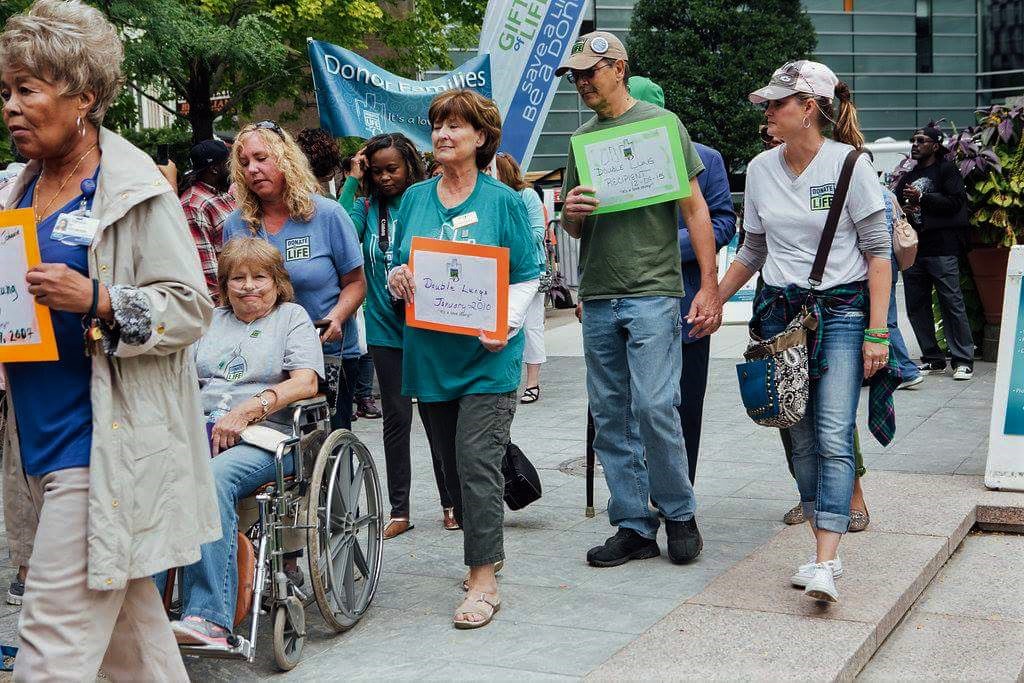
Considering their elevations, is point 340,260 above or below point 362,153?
below

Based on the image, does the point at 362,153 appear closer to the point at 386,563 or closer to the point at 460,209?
the point at 460,209

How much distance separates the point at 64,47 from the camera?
2.94 m

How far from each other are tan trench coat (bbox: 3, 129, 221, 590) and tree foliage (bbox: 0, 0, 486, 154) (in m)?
9.18

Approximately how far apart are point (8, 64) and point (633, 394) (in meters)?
2.99

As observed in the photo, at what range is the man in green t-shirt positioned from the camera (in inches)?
205

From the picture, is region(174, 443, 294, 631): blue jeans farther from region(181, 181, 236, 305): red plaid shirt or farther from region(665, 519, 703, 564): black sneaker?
region(181, 181, 236, 305): red plaid shirt

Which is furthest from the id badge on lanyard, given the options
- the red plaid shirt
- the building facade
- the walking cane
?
the building facade

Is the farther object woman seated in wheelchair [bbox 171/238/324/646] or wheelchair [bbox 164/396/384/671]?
woman seated in wheelchair [bbox 171/238/324/646]

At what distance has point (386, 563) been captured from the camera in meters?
5.63

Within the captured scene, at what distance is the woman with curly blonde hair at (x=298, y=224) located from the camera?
5.11 m

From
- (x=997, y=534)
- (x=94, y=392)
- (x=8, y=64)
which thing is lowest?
(x=997, y=534)

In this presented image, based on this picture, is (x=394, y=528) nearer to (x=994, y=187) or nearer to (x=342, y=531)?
(x=342, y=531)

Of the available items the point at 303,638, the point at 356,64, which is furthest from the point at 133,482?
the point at 356,64

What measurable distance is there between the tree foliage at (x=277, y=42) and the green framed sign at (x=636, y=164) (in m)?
7.47
